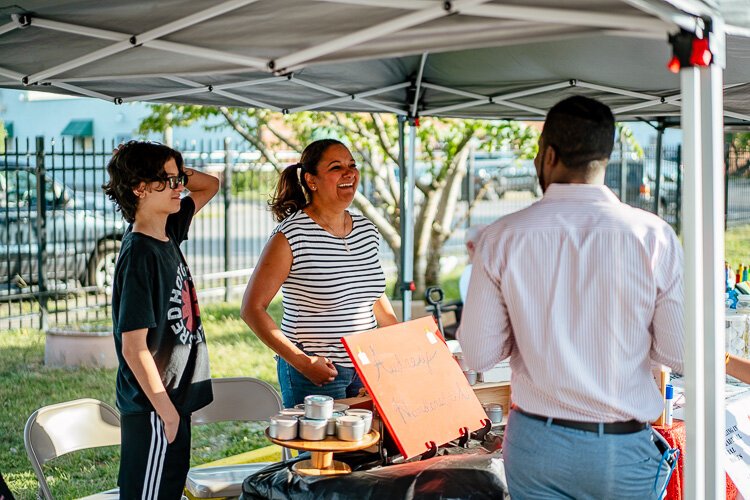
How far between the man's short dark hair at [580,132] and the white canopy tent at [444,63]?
19 cm

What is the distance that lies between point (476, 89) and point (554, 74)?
1.62 feet

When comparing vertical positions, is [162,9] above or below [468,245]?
above

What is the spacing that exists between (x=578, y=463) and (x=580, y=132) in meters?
0.73

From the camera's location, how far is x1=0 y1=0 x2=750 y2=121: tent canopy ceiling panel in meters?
2.26

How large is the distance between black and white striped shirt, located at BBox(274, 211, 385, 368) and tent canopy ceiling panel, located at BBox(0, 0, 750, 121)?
652mm

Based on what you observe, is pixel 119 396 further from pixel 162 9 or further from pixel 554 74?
pixel 554 74

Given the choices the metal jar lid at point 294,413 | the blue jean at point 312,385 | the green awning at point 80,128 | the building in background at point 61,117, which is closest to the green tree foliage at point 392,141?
the blue jean at point 312,385

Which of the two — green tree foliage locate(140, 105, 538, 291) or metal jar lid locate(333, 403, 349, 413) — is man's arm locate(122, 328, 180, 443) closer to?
metal jar lid locate(333, 403, 349, 413)

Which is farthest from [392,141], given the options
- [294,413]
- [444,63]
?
[294,413]

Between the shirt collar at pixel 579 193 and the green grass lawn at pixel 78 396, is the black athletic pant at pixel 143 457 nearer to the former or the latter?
the shirt collar at pixel 579 193

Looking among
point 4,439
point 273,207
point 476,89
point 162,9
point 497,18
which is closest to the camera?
point 497,18

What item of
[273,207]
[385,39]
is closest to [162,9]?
[385,39]

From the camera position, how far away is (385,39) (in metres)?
2.60

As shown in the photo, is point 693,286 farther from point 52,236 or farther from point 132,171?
point 52,236
